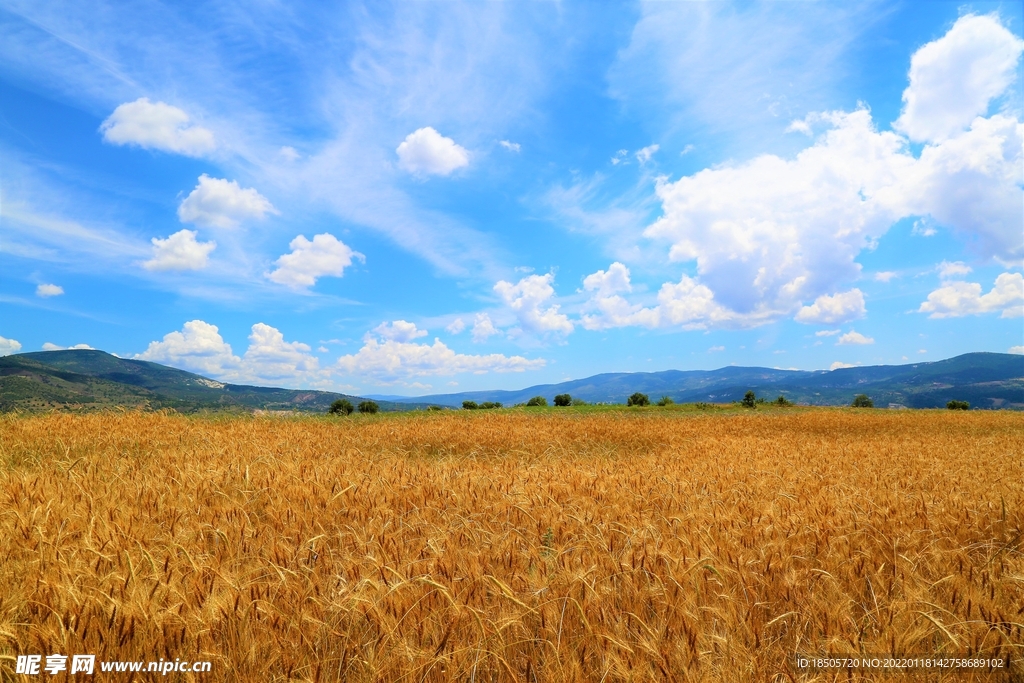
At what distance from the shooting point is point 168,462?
6.12m

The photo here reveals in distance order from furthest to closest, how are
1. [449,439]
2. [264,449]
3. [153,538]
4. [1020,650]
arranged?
[449,439], [264,449], [153,538], [1020,650]

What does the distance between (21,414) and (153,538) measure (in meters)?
13.0

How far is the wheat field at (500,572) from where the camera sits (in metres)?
2.07

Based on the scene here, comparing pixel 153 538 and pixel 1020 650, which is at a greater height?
pixel 153 538

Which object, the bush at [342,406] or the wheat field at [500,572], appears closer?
the wheat field at [500,572]

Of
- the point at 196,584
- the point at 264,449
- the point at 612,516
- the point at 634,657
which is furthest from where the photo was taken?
the point at 264,449

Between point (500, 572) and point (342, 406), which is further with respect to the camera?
point (342, 406)

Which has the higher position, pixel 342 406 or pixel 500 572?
pixel 342 406

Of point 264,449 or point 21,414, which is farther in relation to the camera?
point 21,414

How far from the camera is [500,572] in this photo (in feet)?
9.09

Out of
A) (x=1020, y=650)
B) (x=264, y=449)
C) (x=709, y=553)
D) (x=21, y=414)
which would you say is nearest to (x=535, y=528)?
(x=709, y=553)

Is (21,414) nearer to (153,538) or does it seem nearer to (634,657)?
(153,538)

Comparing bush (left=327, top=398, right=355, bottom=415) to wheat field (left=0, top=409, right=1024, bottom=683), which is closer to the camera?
wheat field (left=0, top=409, right=1024, bottom=683)

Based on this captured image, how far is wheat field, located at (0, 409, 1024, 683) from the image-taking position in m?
2.07
